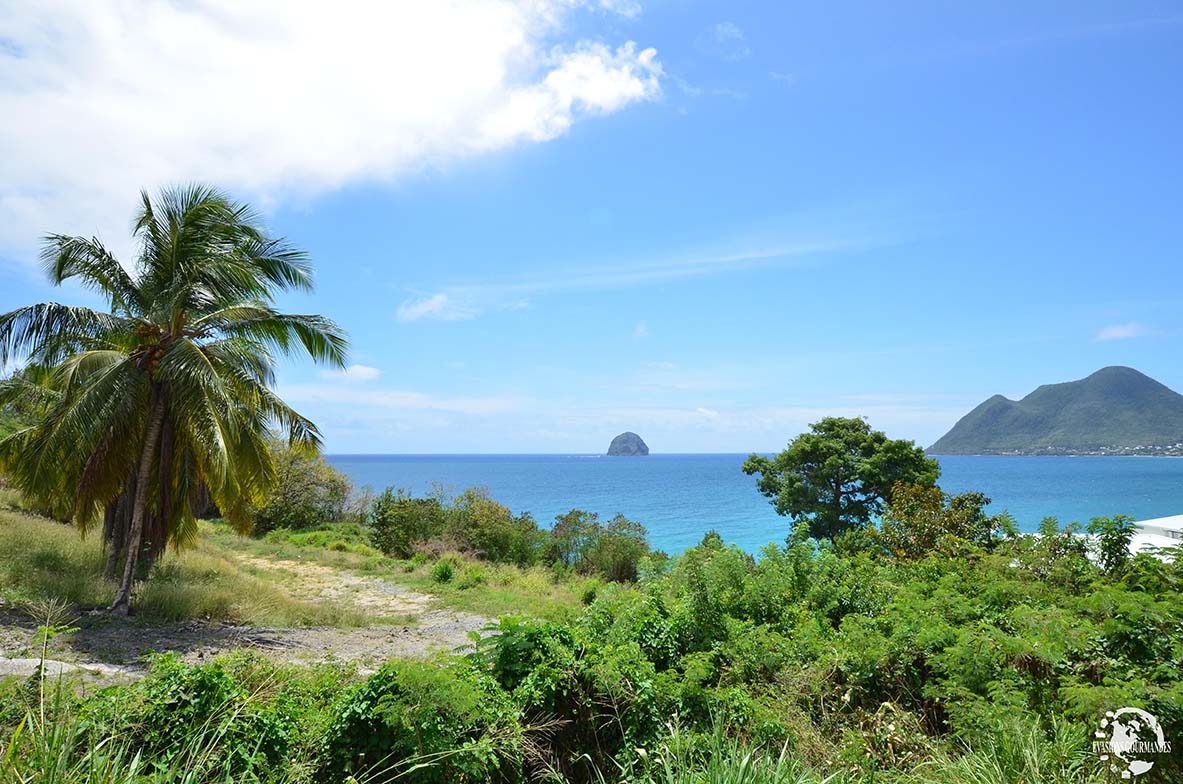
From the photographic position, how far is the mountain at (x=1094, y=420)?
148 metres

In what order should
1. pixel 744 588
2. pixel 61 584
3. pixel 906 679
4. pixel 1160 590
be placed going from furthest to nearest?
pixel 61 584 → pixel 744 588 → pixel 1160 590 → pixel 906 679

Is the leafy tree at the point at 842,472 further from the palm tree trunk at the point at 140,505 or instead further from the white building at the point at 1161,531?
the palm tree trunk at the point at 140,505

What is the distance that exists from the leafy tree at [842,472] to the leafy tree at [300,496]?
71.4 ft

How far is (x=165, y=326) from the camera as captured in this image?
11.2 m

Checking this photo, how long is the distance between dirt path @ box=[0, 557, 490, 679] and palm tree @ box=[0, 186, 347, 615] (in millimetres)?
1416

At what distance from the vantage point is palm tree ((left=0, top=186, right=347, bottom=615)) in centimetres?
1055

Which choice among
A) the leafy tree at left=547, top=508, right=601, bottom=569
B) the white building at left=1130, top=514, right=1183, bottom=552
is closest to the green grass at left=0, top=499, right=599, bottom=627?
the leafy tree at left=547, top=508, right=601, bottom=569

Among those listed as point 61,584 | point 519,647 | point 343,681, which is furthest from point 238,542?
point 519,647

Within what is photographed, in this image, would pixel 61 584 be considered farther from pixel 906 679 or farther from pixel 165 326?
pixel 906 679

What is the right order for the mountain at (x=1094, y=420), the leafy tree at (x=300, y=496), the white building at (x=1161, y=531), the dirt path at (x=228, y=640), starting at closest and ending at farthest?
the dirt path at (x=228, y=640) < the white building at (x=1161, y=531) < the leafy tree at (x=300, y=496) < the mountain at (x=1094, y=420)

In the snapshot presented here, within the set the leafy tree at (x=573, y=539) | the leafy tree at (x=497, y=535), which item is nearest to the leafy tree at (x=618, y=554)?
the leafy tree at (x=573, y=539)

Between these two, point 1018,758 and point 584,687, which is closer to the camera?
point 1018,758

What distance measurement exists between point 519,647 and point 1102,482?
361 feet

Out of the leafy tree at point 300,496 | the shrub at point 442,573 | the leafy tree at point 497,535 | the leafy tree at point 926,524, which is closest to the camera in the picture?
the leafy tree at point 926,524
